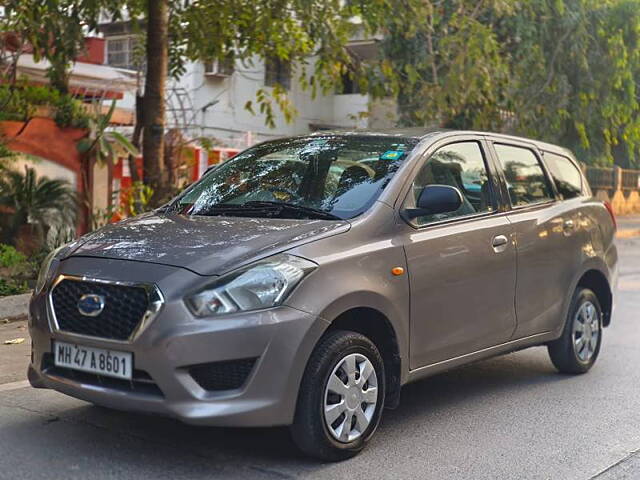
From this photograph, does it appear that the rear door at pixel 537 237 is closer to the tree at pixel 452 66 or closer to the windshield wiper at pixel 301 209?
the windshield wiper at pixel 301 209

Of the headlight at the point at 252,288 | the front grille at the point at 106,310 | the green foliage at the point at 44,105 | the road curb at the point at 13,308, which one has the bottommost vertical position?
the road curb at the point at 13,308

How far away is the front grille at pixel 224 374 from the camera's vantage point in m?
4.23

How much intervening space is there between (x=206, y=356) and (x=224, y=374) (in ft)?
0.48

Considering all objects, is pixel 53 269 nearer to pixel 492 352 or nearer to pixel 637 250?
pixel 492 352

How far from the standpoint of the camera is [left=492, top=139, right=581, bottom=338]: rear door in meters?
6.07

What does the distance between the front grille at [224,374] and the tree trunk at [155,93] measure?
6944 mm

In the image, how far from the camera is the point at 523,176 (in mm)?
6543

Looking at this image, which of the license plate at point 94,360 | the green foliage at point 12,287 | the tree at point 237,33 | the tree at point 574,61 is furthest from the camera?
the tree at point 574,61

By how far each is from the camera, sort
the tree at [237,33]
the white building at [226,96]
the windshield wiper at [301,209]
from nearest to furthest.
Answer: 1. the windshield wiper at [301,209]
2. the tree at [237,33]
3. the white building at [226,96]

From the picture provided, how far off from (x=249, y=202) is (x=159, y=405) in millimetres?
1531

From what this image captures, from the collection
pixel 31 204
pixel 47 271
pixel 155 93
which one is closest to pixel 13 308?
pixel 31 204

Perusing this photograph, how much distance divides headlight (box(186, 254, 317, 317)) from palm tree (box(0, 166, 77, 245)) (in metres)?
7.47

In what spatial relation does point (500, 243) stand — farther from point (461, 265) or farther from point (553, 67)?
point (553, 67)

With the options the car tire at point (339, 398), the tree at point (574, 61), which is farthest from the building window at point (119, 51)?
the car tire at point (339, 398)
